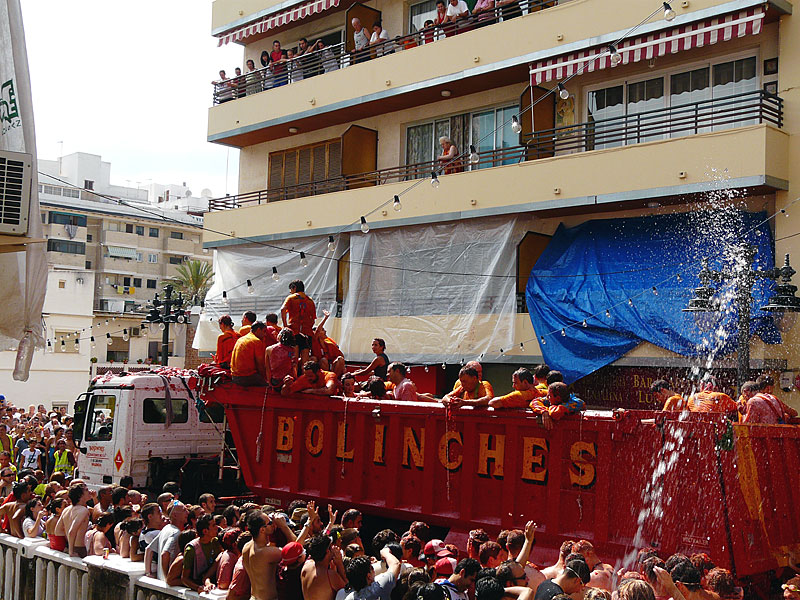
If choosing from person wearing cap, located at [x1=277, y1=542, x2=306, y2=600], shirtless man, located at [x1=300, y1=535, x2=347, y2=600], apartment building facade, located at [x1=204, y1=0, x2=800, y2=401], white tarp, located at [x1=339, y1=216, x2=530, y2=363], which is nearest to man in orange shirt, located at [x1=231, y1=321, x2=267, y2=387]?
person wearing cap, located at [x1=277, y1=542, x2=306, y2=600]

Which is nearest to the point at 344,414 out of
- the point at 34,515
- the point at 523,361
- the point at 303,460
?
the point at 303,460

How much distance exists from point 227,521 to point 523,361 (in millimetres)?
9122

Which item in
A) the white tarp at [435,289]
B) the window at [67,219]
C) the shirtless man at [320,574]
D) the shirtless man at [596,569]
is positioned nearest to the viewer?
the shirtless man at [596,569]

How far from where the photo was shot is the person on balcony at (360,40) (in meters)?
21.2

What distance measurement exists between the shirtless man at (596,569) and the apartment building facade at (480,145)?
8010mm

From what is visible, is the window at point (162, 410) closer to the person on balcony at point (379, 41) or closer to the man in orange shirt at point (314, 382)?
the man in orange shirt at point (314, 382)

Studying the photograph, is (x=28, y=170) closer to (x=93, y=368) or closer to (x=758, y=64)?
(x=758, y=64)

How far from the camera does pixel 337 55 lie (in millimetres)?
22281

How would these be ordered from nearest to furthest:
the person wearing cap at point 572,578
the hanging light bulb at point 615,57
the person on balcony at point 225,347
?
the person wearing cap at point 572,578 → the person on balcony at point 225,347 → the hanging light bulb at point 615,57

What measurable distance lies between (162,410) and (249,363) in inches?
104

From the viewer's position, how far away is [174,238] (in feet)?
216

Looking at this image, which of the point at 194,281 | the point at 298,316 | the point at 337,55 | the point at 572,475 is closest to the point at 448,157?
the point at 337,55

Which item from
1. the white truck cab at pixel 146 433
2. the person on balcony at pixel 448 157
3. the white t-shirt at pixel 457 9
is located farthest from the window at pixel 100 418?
the white t-shirt at pixel 457 9

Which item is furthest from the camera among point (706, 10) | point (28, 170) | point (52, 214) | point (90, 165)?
point (90, 165)
